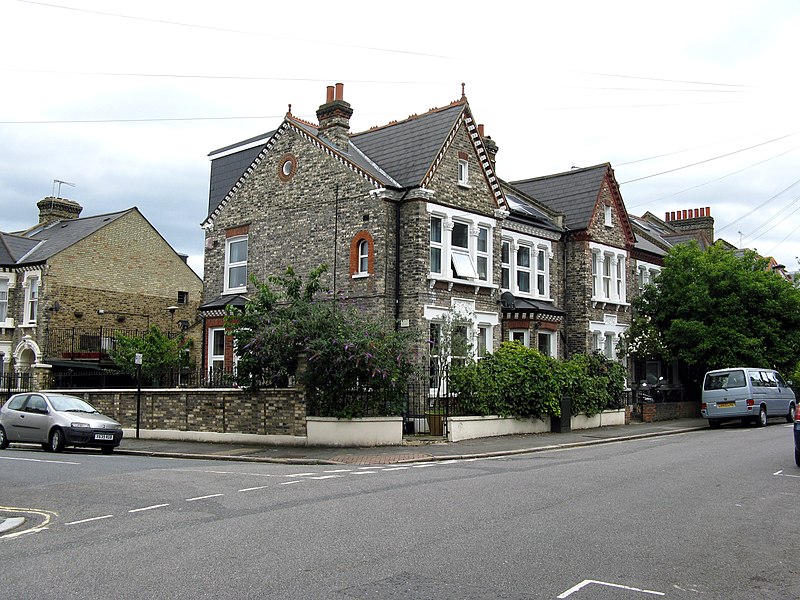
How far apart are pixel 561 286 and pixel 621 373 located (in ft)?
19.4

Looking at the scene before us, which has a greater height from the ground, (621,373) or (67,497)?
(621,373)

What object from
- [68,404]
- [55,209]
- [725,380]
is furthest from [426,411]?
[55,209]

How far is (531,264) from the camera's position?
102 ft

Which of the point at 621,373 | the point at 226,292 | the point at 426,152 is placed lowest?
the point at 621,373

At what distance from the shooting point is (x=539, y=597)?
6.37m

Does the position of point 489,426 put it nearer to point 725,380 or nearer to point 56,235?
point 725,380

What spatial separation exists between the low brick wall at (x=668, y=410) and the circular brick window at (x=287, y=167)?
15.9 metres

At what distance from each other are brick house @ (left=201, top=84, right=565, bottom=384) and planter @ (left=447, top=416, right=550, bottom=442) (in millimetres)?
3503

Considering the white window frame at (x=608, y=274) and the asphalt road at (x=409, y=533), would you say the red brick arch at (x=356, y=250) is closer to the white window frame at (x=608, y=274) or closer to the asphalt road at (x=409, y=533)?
the asphalt road at (x=409, y=533)

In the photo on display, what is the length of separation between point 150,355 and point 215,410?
10.2 meters

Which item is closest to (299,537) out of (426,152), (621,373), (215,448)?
(215,448)

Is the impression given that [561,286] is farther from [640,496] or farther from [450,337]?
[640,496]

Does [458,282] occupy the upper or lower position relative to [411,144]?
lower

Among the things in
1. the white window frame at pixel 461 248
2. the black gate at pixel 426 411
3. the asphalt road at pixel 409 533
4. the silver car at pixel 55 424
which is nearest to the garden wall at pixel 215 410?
the silver car at pixel 55 424
